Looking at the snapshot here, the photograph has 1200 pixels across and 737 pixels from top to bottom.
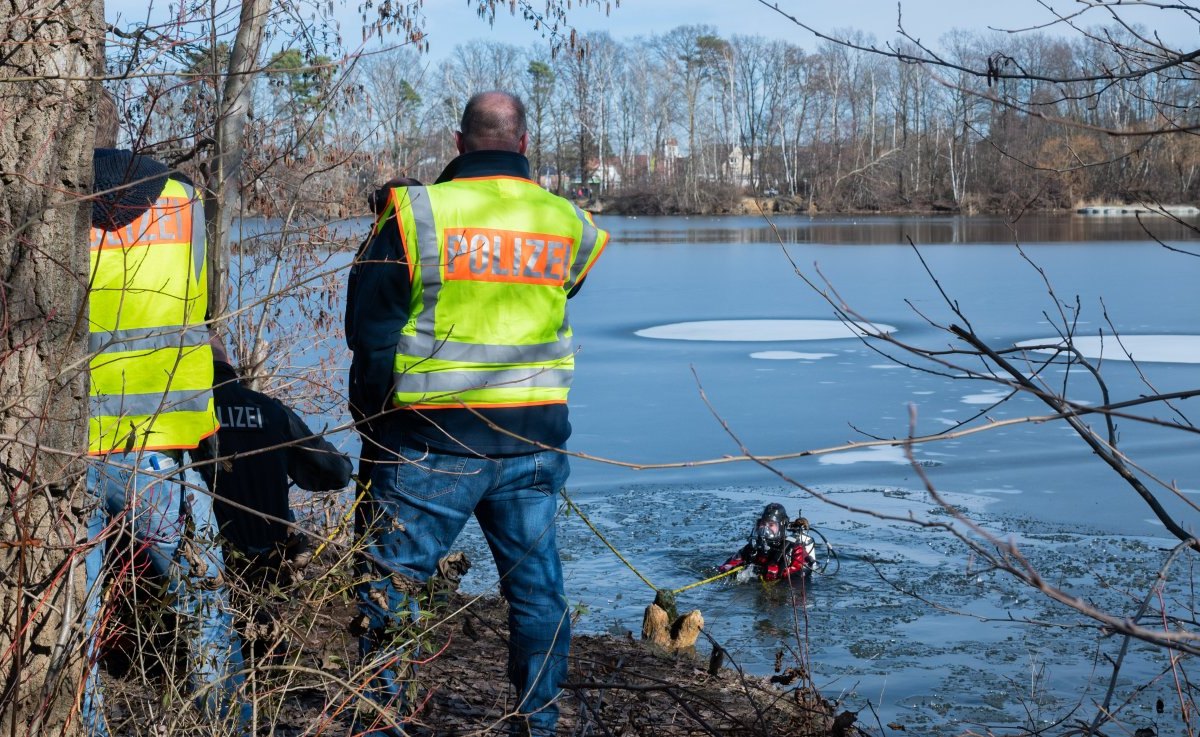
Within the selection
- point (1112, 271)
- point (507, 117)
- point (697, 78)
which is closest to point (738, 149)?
point (697, 78)

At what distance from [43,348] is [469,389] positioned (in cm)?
98

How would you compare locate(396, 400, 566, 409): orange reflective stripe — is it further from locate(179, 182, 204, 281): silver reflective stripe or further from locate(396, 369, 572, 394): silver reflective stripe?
locate(179, 182, 204, 281): silver reflective stripe

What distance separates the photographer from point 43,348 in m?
2.35

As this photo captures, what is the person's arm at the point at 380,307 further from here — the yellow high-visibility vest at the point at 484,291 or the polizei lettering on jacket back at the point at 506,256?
the polizei lettering on jacket back at the point at 506,256

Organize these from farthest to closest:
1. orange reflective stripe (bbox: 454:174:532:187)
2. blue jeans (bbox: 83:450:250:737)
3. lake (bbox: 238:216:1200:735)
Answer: lake (bbox: 238:216:1200:735)
orange reflective stripe (bbox: 454:174:532:187)
blue jeans (bbox: 83:450:250:737)

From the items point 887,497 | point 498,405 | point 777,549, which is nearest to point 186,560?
point 498,405

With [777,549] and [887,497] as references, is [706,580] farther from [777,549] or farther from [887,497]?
[887,497]

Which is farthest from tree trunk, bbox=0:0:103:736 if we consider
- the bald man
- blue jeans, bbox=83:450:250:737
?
the bald man

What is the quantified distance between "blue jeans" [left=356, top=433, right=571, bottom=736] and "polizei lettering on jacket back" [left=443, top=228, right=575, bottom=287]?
0.45 metres

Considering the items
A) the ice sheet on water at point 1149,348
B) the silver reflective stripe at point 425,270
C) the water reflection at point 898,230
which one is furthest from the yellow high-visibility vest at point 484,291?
the water reflection at point 898,230

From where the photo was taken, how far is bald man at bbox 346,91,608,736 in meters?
3.08

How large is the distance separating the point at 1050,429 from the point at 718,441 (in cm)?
236

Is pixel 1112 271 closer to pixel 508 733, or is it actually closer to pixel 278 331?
pixel 278 331

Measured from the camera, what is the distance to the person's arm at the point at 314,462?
3.55 metres
